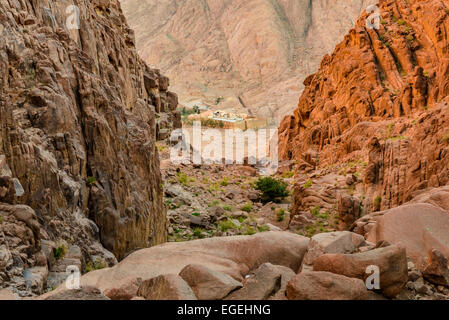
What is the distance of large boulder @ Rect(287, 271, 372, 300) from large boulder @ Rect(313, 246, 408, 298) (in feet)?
0.83

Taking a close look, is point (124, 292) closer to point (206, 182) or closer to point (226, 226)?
point (226, 226)

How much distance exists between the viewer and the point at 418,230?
5.12 meters

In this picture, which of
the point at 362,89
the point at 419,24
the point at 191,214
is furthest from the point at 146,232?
the point at 419,24

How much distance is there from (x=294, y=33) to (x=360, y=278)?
100821mm

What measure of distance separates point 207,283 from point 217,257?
4.80ft

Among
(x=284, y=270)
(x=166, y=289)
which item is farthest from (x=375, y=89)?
(x=166, y=289)

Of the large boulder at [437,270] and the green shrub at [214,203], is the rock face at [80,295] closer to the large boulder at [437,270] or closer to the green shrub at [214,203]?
the large boulder at [437,270]

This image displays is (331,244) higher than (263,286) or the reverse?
higher

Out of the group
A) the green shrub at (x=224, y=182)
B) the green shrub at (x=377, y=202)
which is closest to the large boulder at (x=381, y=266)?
the green shrub at (x=377, y=202)

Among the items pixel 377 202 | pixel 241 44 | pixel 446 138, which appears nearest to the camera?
pixel 446 138

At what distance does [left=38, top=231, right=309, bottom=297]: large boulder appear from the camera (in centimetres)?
477

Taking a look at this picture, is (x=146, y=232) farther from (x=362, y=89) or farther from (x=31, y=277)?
(x=362, y=89)

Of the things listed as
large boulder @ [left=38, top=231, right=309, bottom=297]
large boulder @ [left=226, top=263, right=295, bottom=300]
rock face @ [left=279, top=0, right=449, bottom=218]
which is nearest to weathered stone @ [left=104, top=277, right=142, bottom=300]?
large boulder @ [left=38, top=231, right=309, bottom=297]

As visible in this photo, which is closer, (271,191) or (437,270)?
(437,270)
